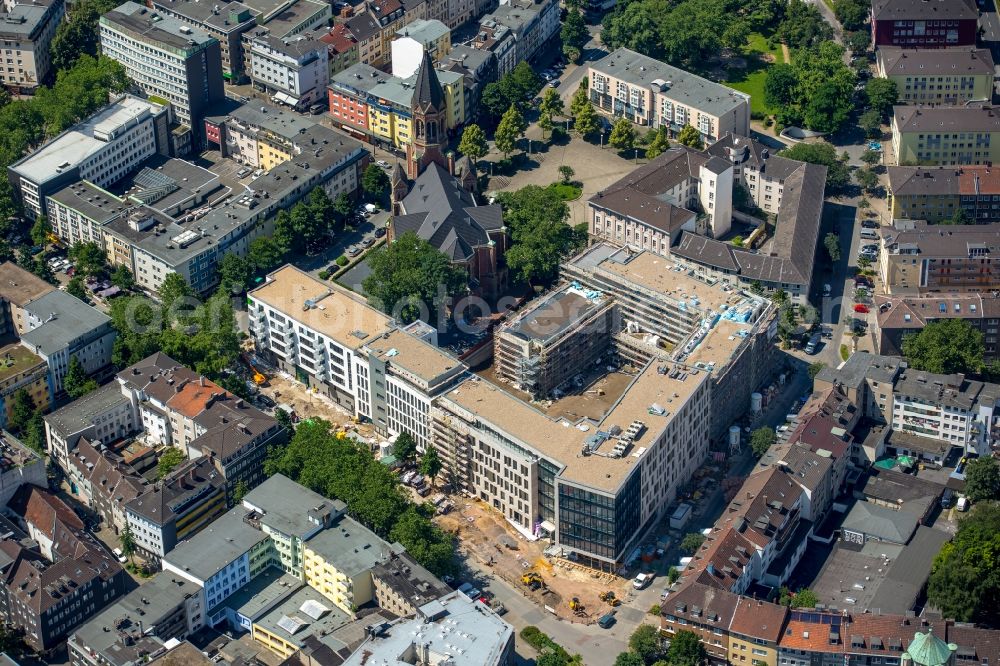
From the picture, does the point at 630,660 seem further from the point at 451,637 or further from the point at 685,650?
the point at 451,637

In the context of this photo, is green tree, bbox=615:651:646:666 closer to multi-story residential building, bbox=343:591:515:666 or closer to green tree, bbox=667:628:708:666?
green tree, bbox=667:628:708:666

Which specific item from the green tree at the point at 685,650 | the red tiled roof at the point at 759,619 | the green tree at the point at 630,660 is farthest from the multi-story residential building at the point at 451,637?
the red tiled roof at the point at 759,619

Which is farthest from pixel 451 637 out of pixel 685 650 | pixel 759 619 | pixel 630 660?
pixel 759 619

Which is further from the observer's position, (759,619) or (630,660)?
(630,660)

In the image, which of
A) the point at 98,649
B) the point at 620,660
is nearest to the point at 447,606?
the point at 620,660

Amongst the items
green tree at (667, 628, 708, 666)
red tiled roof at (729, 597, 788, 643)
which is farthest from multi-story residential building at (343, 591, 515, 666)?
red tiled roof at (729, 597, 788, 643)

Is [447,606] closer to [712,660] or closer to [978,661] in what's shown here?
[712,660]
